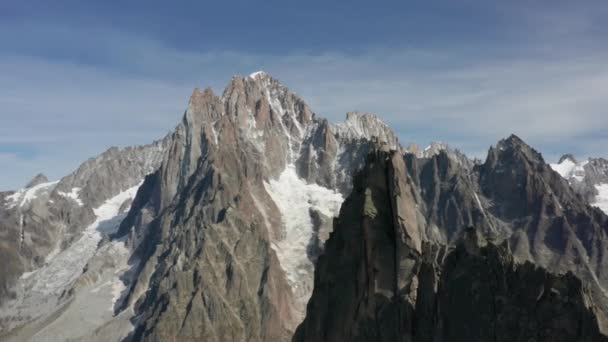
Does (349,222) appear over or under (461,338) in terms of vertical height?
over

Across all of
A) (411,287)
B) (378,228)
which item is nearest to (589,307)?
(411,287)

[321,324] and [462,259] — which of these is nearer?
[462,259]

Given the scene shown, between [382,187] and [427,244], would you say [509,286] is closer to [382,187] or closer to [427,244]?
[427,244]

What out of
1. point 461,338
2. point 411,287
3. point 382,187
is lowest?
point 461,338

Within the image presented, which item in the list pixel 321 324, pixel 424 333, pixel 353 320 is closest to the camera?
pixel 424 333

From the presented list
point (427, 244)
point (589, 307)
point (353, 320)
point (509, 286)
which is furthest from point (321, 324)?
point (589, 307)

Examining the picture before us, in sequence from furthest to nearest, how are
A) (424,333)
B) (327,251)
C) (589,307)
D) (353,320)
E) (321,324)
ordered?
(327,251) < (321,324) < (353,320) < (424,333) < (589,307)
